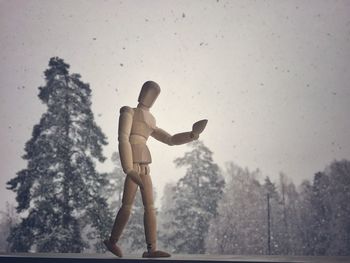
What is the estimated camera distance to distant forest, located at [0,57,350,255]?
16094 mm

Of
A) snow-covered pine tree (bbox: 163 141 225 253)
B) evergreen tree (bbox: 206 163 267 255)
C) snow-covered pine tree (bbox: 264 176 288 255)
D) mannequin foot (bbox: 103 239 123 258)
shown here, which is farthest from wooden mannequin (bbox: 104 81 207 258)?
snow-covered pine tree (bbox: 264 176 288 255)

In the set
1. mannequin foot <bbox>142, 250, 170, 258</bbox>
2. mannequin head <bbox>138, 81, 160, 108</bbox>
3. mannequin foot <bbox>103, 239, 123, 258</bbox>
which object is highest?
mannequin head <bbox>138, 81, 160, 108</bbox>

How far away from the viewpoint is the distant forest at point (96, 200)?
1609cm

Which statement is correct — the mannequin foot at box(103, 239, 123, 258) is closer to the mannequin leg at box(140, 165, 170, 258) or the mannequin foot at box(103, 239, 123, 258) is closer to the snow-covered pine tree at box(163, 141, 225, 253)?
the mannequin leg at box(140, 165, 170, 258)

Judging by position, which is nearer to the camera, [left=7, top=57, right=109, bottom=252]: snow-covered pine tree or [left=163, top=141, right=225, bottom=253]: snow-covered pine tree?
[left=7, top=57, right=109, bottom=252]: snow-covered pine tree

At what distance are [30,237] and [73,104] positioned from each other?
6.23 meters

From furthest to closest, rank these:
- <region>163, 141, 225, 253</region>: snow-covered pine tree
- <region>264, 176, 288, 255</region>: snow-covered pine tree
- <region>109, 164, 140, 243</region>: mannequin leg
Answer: <region>264, 176, 288, 255</region>: snow-covered pine tree
<region>163, 141, 225, 253</region>: snow-covered pine tree
<region>109, 164, 140, 243</region>: mannequin leg

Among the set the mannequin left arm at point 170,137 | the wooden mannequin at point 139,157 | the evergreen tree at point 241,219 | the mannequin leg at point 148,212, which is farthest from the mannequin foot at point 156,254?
the evergreen tree at point 241,219

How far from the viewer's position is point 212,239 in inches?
1954

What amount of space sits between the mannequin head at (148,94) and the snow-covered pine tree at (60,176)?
1168 cm

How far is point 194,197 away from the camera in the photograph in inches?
982

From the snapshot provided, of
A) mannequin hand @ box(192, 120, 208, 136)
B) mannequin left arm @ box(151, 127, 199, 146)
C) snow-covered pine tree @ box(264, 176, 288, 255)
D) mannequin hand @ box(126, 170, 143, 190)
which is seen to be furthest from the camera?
snow-covered pine tree @ box(264, 176, 288, 255)

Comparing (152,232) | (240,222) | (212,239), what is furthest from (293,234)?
(152,232)

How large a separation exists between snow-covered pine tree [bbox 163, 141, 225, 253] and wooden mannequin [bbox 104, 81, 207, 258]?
65.8 ft
